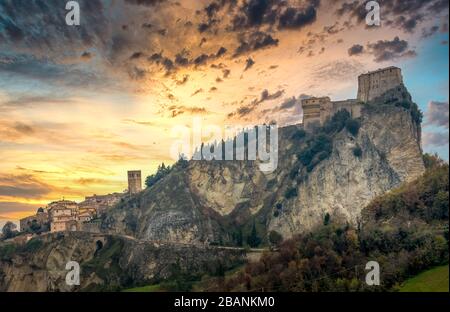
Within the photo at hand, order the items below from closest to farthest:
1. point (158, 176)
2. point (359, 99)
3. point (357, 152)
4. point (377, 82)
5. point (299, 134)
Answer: point (377, 82), point (357, 152), point (359, 99), point (299, 134), point (158, 176)

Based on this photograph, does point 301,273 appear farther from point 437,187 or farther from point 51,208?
point 51,208

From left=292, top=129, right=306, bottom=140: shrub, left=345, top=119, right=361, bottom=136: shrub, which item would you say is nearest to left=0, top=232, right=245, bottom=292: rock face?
left=292, top=129, right=306, bottom=140: shrub

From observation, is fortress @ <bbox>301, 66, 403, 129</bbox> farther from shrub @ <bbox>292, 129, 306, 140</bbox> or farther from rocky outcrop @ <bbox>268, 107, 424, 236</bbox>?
rocky outcrop @ <bbox>268, 107, 424, 236</bbox>

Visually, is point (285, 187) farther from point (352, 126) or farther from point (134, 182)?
point (134, 182)

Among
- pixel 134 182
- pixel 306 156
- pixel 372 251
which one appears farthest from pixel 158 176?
pixel 372 251

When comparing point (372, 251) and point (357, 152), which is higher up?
point (357, 152)

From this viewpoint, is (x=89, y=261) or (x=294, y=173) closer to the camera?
(x=294, y=173)

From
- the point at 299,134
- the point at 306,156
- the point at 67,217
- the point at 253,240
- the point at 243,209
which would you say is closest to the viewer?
the point at 253,240

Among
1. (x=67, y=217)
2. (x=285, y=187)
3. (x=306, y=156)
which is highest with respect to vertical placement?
(x=306, y=156)
